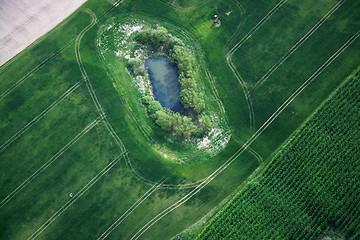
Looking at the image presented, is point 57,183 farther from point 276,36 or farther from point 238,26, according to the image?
point 276,36

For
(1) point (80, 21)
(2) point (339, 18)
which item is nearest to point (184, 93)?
(1) point (80, 21)

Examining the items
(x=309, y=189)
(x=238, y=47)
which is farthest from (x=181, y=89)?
(x=309, y=189)

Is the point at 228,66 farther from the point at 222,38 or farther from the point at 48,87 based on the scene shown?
the point at 48,87

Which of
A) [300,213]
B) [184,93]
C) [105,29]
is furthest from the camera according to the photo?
[105,29]

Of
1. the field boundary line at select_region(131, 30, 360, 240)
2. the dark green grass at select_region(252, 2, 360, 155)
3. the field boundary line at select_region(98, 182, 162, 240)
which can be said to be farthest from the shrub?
the field boundary line at select_region(131, 30, 360, 240)

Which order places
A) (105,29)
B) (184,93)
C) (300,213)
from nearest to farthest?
(300,213), (184,93), (105,29)

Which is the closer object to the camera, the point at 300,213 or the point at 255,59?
the point at 300,213

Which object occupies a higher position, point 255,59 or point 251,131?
point 255,59

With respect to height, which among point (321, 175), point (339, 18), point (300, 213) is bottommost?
point (300, 213)
